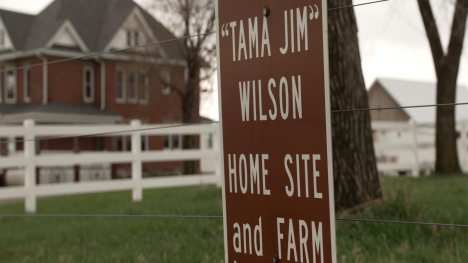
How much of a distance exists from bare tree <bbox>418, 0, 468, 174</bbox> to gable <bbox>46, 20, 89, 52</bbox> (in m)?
19.8

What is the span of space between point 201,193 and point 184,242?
14.5 feet

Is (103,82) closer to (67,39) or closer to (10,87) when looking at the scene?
(67,39)

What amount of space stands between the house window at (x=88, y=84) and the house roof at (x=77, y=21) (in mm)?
1212

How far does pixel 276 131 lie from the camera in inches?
89.0

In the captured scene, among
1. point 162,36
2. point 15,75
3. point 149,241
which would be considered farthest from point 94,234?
point 15,75

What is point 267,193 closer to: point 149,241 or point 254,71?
point 254,71

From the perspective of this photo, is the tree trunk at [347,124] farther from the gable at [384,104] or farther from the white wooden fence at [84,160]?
the gable at [384,104]

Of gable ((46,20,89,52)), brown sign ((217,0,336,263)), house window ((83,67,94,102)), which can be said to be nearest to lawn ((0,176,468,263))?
brown sign ((217,0,336,263))

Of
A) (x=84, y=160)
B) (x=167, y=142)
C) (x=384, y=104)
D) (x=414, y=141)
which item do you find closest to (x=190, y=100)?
(x=414, y=141)

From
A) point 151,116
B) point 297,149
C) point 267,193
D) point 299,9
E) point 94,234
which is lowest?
point 94,234

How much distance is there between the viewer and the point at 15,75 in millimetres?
28344

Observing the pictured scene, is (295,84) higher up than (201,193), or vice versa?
(295,84)

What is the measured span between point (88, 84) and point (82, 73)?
0.80 metres

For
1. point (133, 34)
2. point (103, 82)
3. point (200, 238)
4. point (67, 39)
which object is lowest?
point (200, 238)
